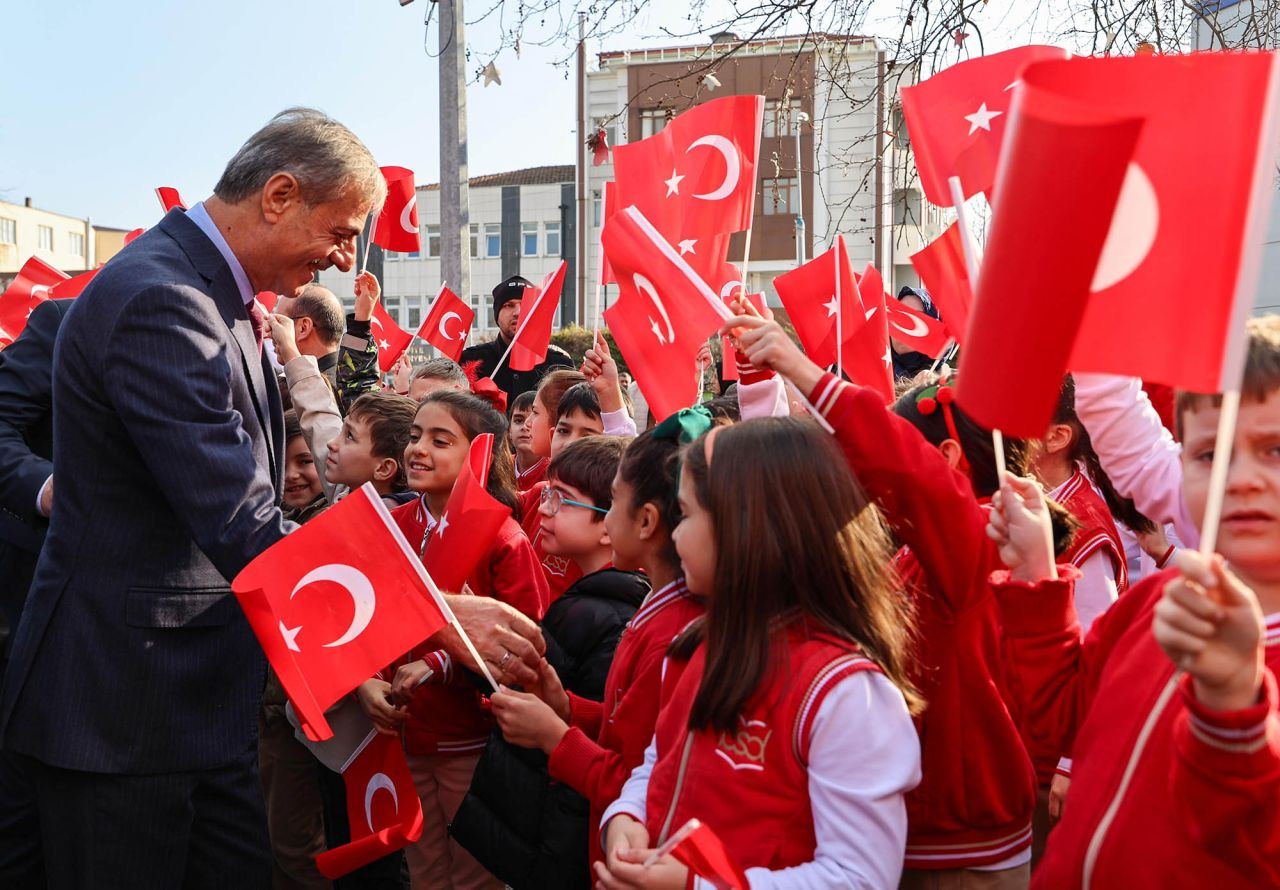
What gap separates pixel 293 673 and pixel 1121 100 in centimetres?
204

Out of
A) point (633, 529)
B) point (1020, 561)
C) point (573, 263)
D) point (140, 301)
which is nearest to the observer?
point (1020, 561)

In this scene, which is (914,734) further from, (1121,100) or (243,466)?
(243,466)

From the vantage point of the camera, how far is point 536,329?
263 inches

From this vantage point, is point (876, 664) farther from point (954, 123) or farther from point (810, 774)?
point (954, 123)

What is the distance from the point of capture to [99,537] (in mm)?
2721

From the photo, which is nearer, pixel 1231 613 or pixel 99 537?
pixel 1231 613

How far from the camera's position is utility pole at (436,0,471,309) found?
34.9 feet

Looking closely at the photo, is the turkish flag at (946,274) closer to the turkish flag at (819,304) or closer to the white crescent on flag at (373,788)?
the turkish flag at (819,304)

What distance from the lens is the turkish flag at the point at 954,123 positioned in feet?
12.5

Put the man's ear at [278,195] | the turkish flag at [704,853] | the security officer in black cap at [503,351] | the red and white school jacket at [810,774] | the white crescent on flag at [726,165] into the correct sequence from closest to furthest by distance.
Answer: the turkish flag at [704,853]
the red and white school jacket at [810,774]
the man's ear at [278,195]
the white crescent on flag at [726,165]
the security officer in black cap at [503,351]

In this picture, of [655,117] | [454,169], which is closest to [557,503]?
[655,117]

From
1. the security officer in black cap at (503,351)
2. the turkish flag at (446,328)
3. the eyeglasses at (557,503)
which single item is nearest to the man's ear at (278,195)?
the eyeglasses at (557,503)

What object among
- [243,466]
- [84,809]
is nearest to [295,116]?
[243,466]

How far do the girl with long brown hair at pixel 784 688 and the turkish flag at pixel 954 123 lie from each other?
6.01 ft
